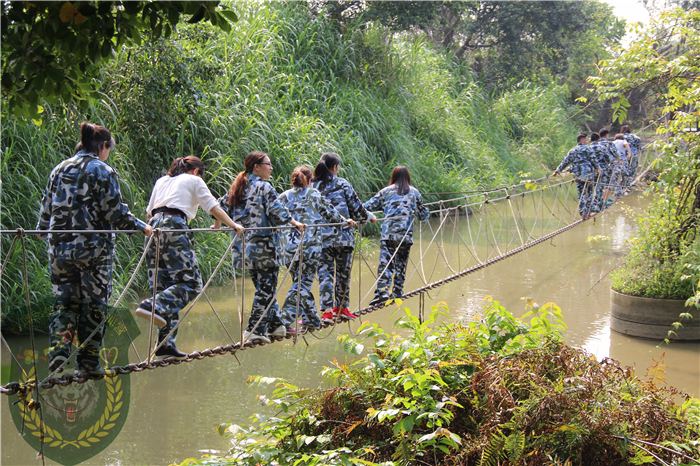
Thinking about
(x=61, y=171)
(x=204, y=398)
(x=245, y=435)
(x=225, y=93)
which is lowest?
(x=204, y=398)

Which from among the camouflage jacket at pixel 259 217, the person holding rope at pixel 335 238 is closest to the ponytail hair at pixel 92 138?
the camouflage jacket at pixel 259 217

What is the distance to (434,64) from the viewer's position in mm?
12602

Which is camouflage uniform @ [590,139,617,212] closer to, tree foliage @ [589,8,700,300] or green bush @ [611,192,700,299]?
green bush @ [611,192,700,299]

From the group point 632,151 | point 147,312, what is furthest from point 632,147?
point 147,312

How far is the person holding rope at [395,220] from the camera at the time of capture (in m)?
4.41

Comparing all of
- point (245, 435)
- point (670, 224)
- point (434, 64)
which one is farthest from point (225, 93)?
point (434, 64)

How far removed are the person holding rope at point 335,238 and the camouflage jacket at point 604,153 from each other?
504cm

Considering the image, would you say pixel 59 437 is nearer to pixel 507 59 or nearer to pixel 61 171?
pixel 61 171

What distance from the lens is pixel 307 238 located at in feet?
12.4

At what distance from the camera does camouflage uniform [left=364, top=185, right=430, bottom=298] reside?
14.5 ft

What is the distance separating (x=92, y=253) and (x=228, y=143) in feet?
14.1

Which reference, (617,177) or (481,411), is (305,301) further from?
(617,177)

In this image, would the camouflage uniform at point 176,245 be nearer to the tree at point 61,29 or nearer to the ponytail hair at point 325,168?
the tree at point 61,29

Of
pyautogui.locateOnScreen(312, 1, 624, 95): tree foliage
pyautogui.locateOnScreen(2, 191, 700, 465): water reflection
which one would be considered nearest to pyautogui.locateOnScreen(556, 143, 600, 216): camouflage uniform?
pyautogui.locateOnScreen(2, 191, 700, 465): water reflection
